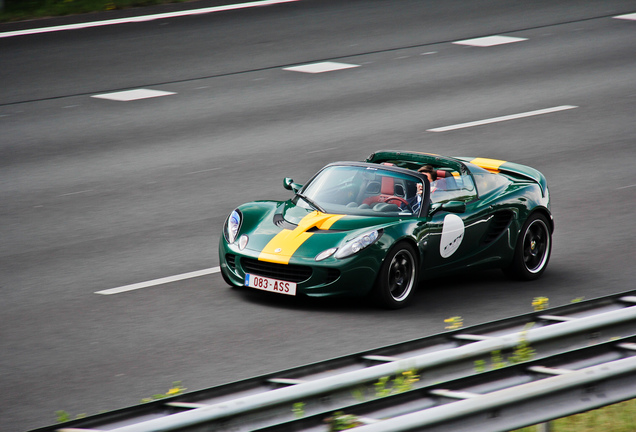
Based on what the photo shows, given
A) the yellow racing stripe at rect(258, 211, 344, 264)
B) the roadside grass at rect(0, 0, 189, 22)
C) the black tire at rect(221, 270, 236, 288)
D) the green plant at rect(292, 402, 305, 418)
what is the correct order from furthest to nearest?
the roadside grass at rect(0, 0, 189, 22) → the black tire at rect(221, 270, 236, 288) → the yellow racing stripe at rect(258, 211, 344, 264) → the green plant at rect(292, 402, 305, 418)

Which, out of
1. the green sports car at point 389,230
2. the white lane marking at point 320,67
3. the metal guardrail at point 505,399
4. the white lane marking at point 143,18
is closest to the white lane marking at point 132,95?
the white lane marking at point 320,67

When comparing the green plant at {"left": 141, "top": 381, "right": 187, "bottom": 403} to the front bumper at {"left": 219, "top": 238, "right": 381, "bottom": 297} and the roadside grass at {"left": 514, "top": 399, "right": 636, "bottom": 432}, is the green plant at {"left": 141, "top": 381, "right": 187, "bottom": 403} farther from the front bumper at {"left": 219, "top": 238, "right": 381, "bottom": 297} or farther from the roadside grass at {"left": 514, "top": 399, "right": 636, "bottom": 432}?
the roadside grass at {"left": 514, "top": 399, "right": 636, "bottom": 432}

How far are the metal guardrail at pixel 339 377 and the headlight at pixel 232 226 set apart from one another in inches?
133

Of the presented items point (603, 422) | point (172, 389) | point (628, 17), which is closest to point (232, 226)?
point (172, 389)

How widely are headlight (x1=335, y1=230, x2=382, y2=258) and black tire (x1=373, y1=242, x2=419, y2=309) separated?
194 mm

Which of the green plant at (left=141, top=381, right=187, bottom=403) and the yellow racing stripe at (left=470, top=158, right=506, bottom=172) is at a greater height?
the yellow racing stripe at (left=470, top=158, right=506, bottom=172)

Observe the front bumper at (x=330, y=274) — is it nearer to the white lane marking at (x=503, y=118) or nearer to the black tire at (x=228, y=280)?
the black tire at (x=228, y=280)

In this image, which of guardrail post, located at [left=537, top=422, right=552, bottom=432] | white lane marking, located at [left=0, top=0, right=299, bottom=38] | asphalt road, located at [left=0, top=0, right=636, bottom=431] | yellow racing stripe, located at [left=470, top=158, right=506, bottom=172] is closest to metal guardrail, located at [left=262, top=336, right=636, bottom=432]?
guardrail post, located at [left=537, top=422, right=552, bottom=432]

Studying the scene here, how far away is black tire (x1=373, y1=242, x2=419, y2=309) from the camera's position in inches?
343

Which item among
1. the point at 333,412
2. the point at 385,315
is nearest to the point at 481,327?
the point at 333,412

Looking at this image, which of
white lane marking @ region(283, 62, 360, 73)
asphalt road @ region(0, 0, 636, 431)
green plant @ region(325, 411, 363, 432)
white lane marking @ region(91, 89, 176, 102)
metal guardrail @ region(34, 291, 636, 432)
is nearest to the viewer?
metal guardrail @ region(34, 291, 636, 432)

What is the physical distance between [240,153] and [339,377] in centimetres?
945

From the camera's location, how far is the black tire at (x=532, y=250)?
9930 millimetres

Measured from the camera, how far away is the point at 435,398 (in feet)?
16.6
